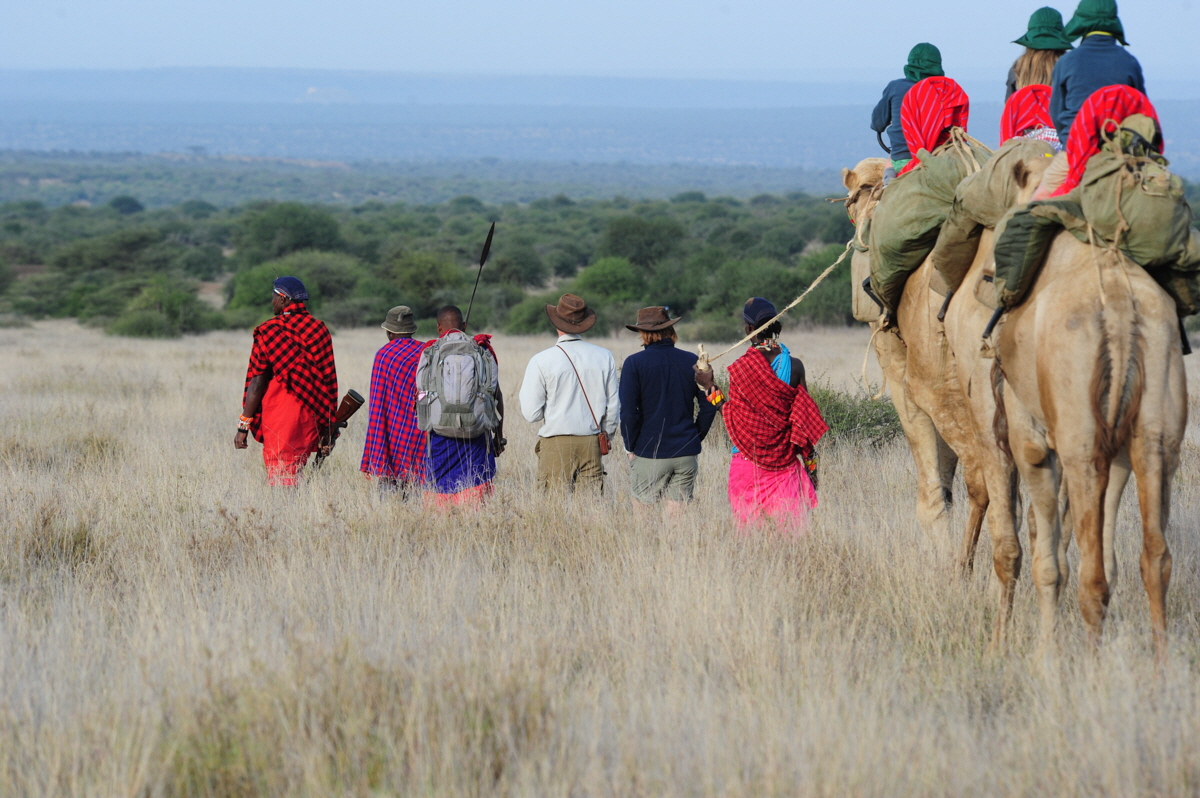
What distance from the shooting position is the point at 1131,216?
3803 millimetres

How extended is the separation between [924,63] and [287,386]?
14.8ft

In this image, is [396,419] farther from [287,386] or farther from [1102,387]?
[1102,387]

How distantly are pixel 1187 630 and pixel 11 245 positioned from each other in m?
57.9

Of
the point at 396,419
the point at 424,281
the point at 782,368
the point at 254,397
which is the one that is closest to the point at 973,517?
the point at 782,368

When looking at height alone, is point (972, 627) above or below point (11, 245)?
above

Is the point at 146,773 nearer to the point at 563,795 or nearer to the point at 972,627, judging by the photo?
the point at 563,795

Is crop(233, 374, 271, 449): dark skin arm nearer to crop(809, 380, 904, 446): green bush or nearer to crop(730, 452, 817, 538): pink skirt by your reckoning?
crop(730, 452, 817, 538): pink skirt

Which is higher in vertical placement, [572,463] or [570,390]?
[570,390]

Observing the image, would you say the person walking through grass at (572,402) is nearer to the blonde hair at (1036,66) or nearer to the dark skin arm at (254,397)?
the dark skin arm at (254,397)

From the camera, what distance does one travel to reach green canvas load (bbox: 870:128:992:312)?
5.20 metres

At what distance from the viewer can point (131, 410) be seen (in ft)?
42.2

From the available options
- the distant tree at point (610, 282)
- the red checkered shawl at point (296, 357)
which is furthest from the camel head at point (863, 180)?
the distant tree at point (610, 282)

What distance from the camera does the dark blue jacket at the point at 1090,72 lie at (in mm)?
4207

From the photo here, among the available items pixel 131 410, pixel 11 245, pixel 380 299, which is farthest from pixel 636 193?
pixel 131 410
